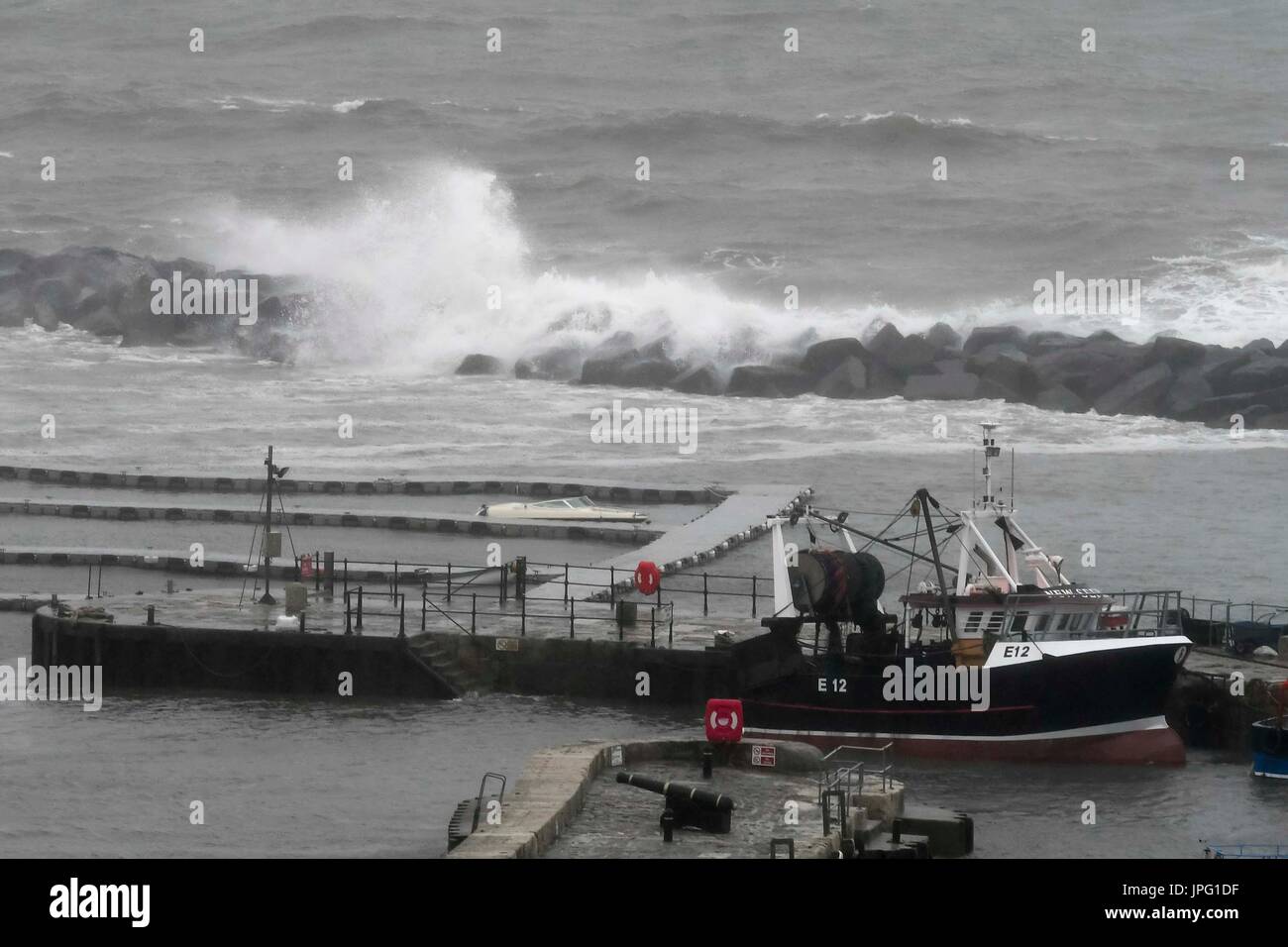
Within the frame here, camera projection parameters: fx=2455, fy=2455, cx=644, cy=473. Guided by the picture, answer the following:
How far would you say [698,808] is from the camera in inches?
1292

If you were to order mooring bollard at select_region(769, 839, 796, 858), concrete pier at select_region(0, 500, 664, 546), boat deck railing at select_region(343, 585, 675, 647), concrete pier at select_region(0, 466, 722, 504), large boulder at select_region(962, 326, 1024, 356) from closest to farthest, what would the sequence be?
mooring bollard at select_region(769, 839, 796, 858) < boat deck railing at select_region(343, 585, 675, 647) < concrete pier at select_region(0, 500, 664, 546) < concrete pier at select_region(0, 466, 722, 504) < large boulder at select_region(962, 326, 1024, 356)

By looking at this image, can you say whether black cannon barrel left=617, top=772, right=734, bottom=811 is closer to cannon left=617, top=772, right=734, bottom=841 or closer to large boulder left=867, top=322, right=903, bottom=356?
cannon left=617, top=772, right=734, bottom=841

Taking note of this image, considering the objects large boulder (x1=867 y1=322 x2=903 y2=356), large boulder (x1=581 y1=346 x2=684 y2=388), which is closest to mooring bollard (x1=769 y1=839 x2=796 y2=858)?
large boulder (x1=867 y1=322 x2=903 y2=356)

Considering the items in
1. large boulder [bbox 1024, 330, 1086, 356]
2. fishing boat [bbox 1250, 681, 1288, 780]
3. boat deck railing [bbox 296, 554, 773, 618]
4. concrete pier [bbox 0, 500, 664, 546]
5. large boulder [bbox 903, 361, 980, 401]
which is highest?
large boulder [bbox 1024, 330, 1086, 356]

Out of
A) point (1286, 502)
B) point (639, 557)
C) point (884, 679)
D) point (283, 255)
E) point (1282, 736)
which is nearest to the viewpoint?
point (1282, 736)

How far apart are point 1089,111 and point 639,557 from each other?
270ft

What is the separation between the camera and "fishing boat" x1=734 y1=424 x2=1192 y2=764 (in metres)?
42.9

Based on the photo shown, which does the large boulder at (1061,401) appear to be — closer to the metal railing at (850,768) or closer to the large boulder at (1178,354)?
the large boulder at (1178,354)

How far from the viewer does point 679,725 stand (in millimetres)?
43938

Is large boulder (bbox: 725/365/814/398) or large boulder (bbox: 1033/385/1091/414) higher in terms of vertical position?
large boulder (bbox: 725/365/814/398)

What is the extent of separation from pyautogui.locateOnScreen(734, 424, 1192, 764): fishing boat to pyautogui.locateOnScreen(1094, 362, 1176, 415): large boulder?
1495 inches

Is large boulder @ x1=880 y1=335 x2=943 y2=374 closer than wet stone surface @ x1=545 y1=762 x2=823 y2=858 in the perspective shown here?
→ No
